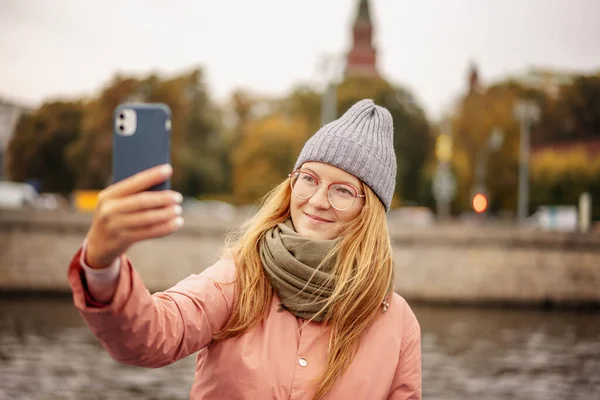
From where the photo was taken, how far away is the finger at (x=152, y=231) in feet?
4.75

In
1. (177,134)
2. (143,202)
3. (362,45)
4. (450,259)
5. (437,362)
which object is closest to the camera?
(143,202)

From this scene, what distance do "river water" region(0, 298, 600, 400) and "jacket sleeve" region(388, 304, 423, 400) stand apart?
37.1 ft

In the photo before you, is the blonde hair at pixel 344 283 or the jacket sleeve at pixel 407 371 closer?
the blonde hair at pixel 344 283

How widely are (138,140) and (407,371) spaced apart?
1.26m

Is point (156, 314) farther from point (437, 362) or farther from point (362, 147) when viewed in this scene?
point (437, 362)

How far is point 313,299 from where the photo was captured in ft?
7.51

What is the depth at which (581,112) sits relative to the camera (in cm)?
4797

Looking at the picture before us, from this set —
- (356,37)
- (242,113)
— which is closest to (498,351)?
(242,113)

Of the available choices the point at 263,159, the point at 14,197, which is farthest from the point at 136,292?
the point at 263,159

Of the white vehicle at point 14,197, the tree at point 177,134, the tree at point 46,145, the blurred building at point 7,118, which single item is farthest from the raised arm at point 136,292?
the blurred building at point 7,118

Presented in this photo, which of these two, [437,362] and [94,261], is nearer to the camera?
[94,261]

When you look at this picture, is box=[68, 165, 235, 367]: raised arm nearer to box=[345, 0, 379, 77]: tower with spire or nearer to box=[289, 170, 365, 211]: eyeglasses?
box=[289, 170, 365, 211]: eyeglasses

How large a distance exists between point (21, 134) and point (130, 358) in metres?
42.5

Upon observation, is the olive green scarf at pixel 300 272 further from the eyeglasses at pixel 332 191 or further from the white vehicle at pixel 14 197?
the white vehicle at pixel 14 197
